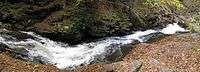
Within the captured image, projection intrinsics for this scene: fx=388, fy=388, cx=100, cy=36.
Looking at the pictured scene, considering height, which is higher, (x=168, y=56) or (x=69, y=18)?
(x=69, y=18)

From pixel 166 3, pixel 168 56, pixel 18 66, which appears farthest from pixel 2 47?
pixel 166 3

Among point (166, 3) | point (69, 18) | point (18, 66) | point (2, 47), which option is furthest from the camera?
point (166, 3)

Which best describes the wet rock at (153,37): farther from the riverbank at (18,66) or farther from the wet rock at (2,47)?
the wet rock at (2,47)


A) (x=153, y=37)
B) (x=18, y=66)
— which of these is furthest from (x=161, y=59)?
(x=153, y=37)

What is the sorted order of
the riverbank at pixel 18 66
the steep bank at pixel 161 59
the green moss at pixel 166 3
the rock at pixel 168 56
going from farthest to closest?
the green moss at pixel 166 3, the rock at pixel 168 56, the steep bank at pixel 161 59, the riverbank at pixel 18 66

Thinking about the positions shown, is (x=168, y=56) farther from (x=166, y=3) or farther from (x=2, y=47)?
(x=166, y=3)

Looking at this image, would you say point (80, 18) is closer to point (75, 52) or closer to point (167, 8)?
point (75, 52)

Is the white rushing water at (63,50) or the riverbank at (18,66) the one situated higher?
the riverbank at (18,66)

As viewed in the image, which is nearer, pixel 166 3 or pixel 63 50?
pixel 63 50

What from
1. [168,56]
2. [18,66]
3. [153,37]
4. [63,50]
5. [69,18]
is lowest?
[153,37]

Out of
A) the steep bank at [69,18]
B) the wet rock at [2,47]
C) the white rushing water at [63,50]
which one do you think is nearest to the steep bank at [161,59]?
the white rushing water at [63,50]

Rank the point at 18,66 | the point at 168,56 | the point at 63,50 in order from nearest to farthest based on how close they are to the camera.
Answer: the point at 18,66
the point at 168,56
the point at 63,50

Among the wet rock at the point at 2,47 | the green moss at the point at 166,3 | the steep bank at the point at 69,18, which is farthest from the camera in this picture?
the green moss at the point at 166,3

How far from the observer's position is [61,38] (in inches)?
837
